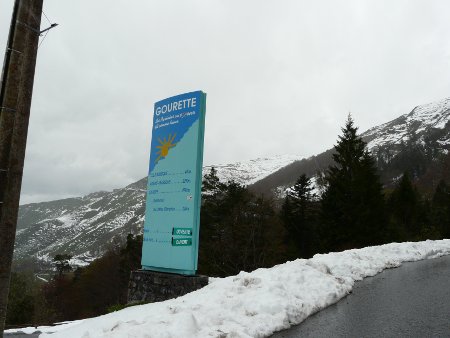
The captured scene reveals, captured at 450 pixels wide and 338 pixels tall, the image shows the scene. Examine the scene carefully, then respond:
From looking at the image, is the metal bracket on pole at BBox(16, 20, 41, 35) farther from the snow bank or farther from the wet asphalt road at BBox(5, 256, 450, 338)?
the wet asphalt road at BBox(5, 256, 450, 338)

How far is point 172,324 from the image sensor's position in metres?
5.85

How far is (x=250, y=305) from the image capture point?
264 inches

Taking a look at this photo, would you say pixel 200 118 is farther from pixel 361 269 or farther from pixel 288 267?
pixel 361 269

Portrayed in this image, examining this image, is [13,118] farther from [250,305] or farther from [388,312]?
[388,312]

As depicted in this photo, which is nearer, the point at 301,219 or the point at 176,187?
the point at 176,187

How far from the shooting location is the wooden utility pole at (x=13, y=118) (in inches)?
196

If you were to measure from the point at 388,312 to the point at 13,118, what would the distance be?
269 inches

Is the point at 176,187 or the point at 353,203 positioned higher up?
the point at 353,203

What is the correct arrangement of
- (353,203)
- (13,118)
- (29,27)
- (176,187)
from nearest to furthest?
(13,118) → (29,27) → (176,187) → (353,203)

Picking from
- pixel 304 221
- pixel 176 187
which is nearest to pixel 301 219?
pixel 304 221

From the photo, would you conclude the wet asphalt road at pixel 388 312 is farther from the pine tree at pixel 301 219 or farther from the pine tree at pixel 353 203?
the pine tree at pixel 301 219

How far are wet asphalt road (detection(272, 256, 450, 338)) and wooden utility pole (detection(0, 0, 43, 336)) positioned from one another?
413 centimetres

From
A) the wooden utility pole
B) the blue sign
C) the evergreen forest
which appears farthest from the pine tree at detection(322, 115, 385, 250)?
the wooden utility pole

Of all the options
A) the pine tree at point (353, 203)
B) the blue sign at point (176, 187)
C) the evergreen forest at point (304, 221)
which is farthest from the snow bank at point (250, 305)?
the pine tree at point (353, 203)
